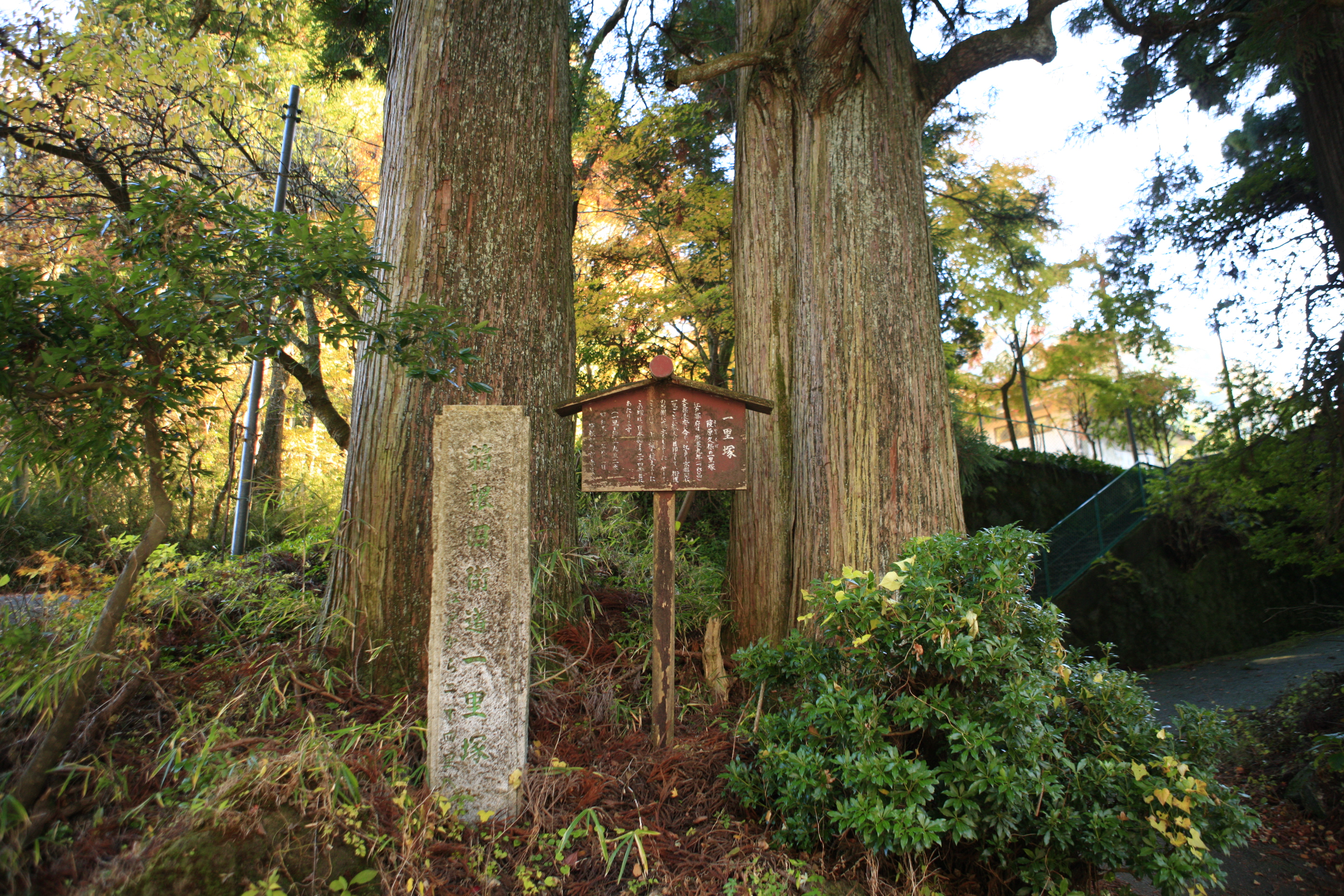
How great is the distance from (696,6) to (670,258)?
2833 millimetres

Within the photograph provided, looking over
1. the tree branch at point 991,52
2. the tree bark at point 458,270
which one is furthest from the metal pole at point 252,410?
the tree branch at point 991,52

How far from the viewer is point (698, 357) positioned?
10398 millimetres

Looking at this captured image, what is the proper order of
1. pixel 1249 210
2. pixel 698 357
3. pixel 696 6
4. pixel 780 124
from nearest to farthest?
1. pixel 780 124
2. pixel 1249 210
3. pixel 696 6
4. pixel 698 357

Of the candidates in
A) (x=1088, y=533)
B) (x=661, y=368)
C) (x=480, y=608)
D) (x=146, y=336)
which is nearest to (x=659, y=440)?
(x=661, y=368)

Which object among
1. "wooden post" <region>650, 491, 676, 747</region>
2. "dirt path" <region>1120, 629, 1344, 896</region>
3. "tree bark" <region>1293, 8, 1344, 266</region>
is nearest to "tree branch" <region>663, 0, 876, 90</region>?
"tree bark" <region>1293, 8, 1344, 266</region>

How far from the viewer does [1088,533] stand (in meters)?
11.1

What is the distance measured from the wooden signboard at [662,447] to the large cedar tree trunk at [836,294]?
100 cm

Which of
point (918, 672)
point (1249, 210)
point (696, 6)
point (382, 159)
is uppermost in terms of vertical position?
point (696, 6)

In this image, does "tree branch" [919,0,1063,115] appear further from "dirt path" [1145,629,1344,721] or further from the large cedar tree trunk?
"dirt path" [1145,629,1344,721]

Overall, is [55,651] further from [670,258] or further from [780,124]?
[670,258]

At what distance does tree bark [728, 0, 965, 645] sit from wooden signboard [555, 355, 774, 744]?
0.95m

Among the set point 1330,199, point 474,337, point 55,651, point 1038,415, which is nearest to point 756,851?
point 474,337

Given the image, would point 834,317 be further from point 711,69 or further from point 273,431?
point 273,431

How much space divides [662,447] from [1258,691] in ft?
28.8
